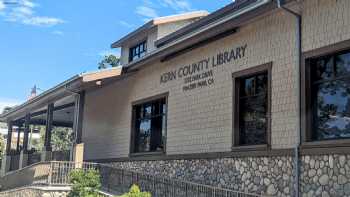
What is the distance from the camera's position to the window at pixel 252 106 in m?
13.7

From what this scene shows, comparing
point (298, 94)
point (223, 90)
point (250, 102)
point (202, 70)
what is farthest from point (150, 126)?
point (298, 94)

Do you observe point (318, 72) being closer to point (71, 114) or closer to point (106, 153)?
point (106, 153)

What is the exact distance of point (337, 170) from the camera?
10.8 m

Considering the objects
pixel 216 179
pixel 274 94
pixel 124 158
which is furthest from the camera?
pixel 124 158

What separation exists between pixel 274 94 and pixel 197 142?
391 cm

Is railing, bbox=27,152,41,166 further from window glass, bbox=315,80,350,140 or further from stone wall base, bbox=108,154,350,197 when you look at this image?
window glass, bbox=315,80,350,140

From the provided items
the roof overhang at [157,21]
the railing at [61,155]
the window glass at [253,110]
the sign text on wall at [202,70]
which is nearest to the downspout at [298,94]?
the window glass at [253,110]

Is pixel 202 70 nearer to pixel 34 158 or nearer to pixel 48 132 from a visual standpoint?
pixel 48 132

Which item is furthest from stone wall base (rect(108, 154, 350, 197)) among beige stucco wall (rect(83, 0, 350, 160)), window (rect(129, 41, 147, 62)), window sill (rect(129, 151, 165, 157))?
window (rect(129, 41, 147, 62))

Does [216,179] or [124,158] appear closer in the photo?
[216,179]

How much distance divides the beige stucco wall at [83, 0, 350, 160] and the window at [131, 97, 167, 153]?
1.34 feet

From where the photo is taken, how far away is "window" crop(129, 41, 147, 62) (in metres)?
25.1

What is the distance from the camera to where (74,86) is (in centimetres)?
2192


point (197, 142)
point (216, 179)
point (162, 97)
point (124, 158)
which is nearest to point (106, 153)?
point (124, 158)
